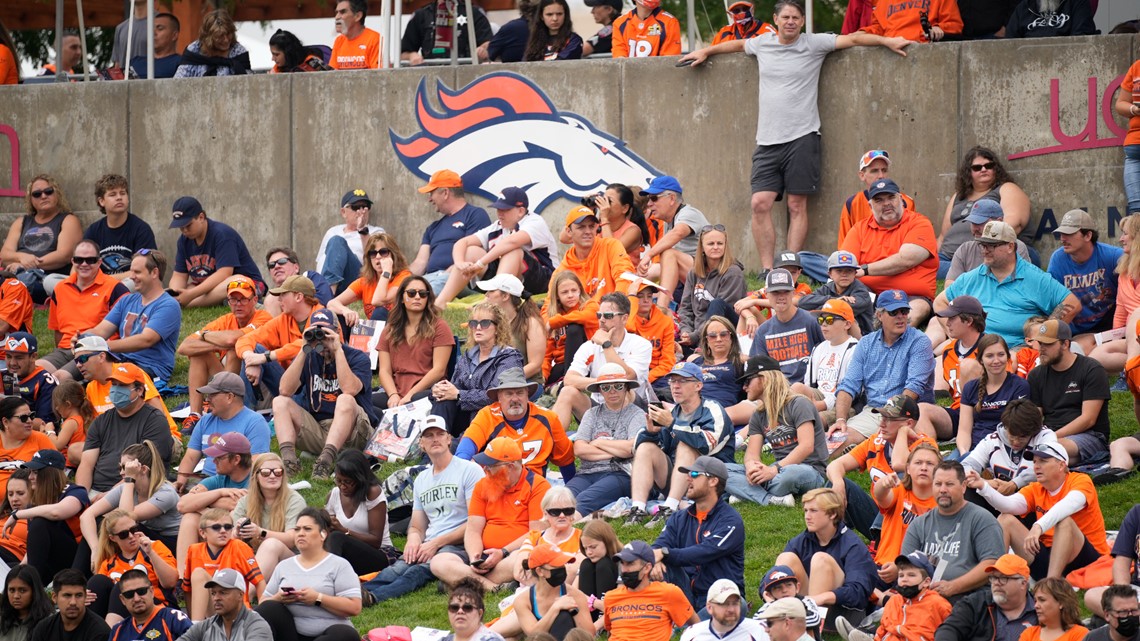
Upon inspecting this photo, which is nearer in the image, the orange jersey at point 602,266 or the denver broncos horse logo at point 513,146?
the orange jersey at point 602,266

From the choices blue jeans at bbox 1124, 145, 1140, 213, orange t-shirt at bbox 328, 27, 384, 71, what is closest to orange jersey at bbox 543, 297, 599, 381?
blue jeans at bbox 1124, 145, 1140, 213

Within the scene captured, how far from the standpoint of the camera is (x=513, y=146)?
17.1 meters

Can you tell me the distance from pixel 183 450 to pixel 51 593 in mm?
1845

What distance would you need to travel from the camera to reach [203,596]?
1048cm

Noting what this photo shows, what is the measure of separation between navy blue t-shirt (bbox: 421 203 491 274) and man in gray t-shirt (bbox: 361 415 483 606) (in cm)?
477

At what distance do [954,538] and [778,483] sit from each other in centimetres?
190

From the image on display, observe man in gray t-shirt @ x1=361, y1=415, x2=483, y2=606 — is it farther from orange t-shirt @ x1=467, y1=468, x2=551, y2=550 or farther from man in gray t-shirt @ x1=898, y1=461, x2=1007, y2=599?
man in gray t-shirt @ x1=898, y1=461, x2=1007, y2=599

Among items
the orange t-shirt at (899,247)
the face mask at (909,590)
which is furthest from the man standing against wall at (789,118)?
the face mask at (909,590)

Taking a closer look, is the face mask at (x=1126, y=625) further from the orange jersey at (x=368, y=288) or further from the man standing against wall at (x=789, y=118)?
the man standing against wall at (x=789, y=118)

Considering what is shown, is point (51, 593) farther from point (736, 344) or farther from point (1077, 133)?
point (1077, 133)

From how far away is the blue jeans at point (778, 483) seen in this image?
36.6 feet

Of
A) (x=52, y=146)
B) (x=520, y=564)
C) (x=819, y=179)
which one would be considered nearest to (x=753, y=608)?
(x=520, y=564)

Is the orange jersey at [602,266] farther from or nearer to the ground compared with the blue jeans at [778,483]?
farther from the ground

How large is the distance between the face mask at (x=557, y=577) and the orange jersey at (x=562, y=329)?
12.7 ft
